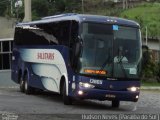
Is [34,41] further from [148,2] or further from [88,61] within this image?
[148,2]

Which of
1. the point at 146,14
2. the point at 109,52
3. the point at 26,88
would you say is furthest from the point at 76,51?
the point at 146,14

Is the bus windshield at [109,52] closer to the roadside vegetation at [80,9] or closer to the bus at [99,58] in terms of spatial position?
the bus at [99,58]

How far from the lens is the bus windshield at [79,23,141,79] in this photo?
2028 centimetres

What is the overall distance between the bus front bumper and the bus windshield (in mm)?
609

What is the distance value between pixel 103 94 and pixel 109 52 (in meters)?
1.55

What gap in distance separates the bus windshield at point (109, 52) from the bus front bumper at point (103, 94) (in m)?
0.61

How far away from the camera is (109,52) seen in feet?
67.1

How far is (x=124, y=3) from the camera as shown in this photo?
112562 millimetres

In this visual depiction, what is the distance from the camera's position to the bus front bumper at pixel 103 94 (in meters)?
20.2

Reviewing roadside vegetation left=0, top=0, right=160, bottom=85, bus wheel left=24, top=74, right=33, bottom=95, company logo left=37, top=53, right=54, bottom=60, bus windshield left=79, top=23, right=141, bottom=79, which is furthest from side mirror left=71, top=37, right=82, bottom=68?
roadside vegetation left=0, top=0, right=160, bottom=85

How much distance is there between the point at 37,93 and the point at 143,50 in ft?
28.7

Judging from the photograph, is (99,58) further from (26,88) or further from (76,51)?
(26,88)

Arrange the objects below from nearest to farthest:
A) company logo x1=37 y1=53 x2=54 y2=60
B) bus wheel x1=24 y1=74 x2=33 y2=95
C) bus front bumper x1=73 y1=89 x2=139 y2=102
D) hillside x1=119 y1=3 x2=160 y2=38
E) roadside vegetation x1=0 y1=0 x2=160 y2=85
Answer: bus front bumper x1=73 y1=89 x2=139 y2=102
company logo x1=37 y1=53 x2=54 y2=60
bus wheel x1=24 y1=74 x2=33 y2=95
hillside x1=119 y1=3 x2=160 y2=38
roadside vegetation x1=0 y1=0 x2=160 y2=85

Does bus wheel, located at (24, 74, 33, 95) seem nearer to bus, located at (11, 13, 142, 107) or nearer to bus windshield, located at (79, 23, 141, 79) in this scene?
bus, located at (11, 13, 142, 107)
